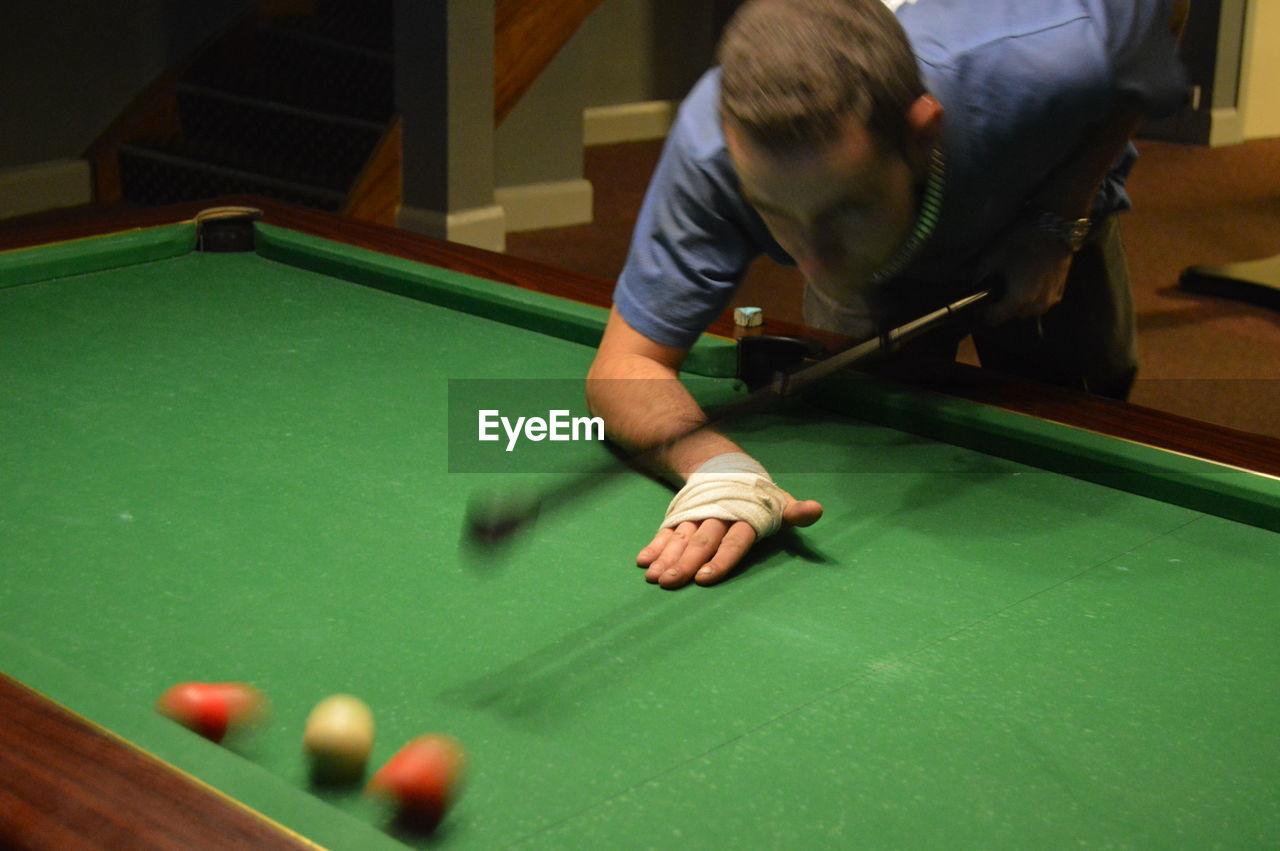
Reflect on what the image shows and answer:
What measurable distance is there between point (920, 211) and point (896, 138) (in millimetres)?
130

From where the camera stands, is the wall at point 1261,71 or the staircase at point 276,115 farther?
the wall at point 1261,71

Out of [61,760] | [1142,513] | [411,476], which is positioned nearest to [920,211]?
[1142,513]

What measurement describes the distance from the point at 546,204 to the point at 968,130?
3779mm

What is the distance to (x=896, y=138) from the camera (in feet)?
4.33

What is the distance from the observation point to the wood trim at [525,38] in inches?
182

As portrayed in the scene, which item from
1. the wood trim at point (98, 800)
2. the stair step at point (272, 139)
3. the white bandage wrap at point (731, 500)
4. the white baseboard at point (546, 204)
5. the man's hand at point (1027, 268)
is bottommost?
the white baseboard at point (546, 204)

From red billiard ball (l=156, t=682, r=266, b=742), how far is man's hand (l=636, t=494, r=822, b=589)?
1.29ft

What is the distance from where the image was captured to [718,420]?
4.40 feet

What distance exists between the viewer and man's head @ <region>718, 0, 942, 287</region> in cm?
126

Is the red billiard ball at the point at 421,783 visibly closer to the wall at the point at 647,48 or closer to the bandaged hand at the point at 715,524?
the bandaged hand at the point at 715,524

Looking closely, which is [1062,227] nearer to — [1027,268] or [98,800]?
[1027,268]

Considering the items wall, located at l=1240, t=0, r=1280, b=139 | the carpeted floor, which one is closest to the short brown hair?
the carpeted floor

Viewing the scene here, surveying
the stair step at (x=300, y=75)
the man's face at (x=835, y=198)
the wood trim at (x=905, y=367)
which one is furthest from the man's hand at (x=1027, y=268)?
the stair step at (x=300, y=75)

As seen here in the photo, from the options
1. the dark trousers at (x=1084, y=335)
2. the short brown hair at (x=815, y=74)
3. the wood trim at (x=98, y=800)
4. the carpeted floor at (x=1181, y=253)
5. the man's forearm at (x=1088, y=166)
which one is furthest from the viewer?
the carpeted floor at (x=1181, y=253)
